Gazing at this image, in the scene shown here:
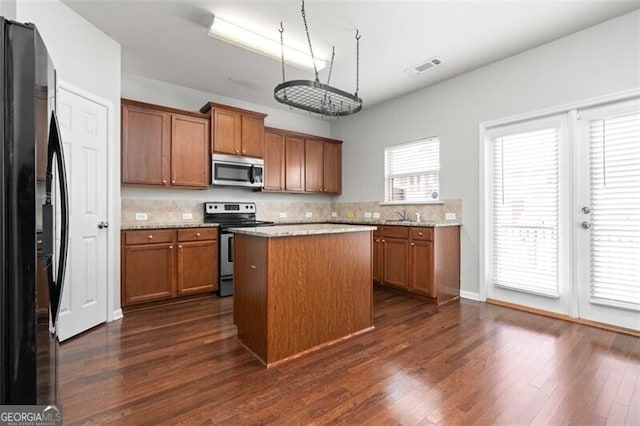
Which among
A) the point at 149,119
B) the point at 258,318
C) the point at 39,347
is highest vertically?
the point at 149,119

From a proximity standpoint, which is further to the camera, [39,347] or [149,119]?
[149,119]

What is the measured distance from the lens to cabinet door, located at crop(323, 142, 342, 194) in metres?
5.52

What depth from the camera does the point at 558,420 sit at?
1542mm

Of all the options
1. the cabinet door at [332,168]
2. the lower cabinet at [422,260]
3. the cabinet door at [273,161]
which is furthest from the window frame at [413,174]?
Answer: the cabinet door at [273,161]

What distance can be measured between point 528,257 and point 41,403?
3.96m

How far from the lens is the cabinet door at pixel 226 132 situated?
407 centimetres

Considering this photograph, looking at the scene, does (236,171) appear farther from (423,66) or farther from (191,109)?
(423,66)

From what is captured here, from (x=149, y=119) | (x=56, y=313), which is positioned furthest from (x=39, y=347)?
(x=149, y=119)

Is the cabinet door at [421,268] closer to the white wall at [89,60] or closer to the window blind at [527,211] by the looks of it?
the window blind at [527,211]

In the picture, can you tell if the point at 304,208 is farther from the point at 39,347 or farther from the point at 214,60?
the point at 39,347

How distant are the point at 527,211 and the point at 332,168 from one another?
10.4 feet

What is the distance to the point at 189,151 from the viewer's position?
392 cm

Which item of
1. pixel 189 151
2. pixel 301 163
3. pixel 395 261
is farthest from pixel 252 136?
pixel 395 261

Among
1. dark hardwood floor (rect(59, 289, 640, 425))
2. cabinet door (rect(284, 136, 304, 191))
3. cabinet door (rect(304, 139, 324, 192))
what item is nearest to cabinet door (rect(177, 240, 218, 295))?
dark hardwood floor (rect(59, 289, 640, 425))
